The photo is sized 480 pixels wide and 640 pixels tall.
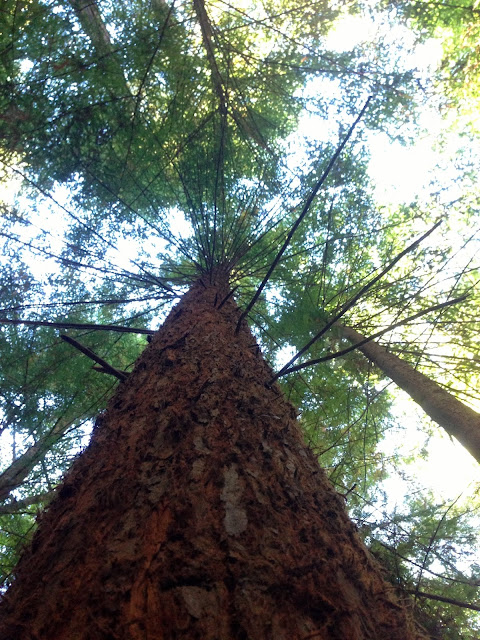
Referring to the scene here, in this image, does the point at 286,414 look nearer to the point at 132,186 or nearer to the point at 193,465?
the point at 193,465

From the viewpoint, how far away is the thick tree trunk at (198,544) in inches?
35.6

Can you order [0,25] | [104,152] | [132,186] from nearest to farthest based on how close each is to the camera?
[0,25], [104,152], [132,186]

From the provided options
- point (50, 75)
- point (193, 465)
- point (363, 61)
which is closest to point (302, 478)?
point (193, 465)

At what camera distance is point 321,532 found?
4.13ft

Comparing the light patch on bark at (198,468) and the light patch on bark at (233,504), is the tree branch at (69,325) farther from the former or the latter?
the light patch on bark at (233,504)

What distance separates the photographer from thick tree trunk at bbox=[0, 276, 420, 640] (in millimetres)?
905

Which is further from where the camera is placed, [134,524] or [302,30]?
[302,30]

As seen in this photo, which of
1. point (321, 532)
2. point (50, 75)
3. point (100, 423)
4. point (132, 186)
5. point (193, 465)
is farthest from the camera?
point (132, 186)

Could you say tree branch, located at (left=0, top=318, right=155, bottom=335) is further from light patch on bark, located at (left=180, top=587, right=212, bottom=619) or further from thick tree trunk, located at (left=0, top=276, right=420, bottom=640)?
light patch on bark, located at (left=180, top=587, right=212, bottom=619)

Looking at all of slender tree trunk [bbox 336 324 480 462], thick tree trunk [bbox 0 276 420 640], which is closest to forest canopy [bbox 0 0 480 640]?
slender tree trunk [bbox 336 324 480 462]

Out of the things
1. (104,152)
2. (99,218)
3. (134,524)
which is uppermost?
(104,152)

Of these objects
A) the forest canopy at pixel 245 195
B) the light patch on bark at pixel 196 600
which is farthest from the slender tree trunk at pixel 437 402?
the light patch on bark at pixel 196 600

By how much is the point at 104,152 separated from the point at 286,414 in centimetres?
468

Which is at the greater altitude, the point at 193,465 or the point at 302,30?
the point at 302,30
